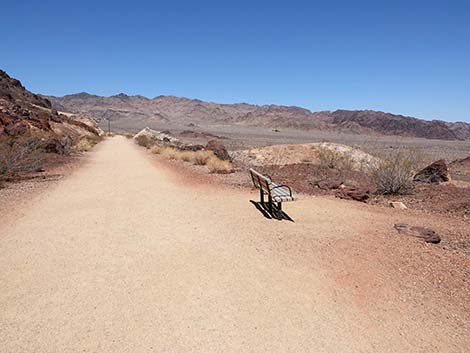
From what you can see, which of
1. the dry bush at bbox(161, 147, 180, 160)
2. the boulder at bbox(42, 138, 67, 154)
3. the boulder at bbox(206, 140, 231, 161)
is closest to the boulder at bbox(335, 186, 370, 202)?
the boulder at bbox(206, 140, 231, 161)

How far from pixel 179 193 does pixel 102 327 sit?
7.06 metres

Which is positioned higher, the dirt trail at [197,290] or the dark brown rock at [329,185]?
the dark brown rock at [329,185]

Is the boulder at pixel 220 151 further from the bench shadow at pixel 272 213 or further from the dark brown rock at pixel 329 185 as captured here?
the bench shadow at pixel 272 213

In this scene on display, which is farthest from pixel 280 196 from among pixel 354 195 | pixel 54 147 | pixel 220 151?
pixel 54 147

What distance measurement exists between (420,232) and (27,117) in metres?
29.3

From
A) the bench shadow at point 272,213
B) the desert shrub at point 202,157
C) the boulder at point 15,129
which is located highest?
the boulder at point 15,129

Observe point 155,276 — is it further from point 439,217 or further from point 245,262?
point 439,217

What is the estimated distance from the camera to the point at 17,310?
433cm

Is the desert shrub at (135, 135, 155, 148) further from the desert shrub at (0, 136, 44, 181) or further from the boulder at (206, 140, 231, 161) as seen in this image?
the desert shrub at (0, 136, 44, 181)

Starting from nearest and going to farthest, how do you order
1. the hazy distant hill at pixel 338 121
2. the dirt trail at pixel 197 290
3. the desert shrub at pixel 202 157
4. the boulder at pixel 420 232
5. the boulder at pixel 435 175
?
the dirt trail at pixel 197 290
the boulder at pixel 420 232
the boulder at pixel 435 175
the desert shrub at pixel 202 157
the hazy distant hill at pixel 338 121

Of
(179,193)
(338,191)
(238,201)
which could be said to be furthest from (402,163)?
(179,193)

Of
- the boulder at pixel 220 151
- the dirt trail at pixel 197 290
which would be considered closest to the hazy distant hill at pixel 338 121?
the boulder at pixel 220 151

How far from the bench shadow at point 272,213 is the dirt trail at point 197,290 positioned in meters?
0.27

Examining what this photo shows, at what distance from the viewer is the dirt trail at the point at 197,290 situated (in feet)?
13.0
